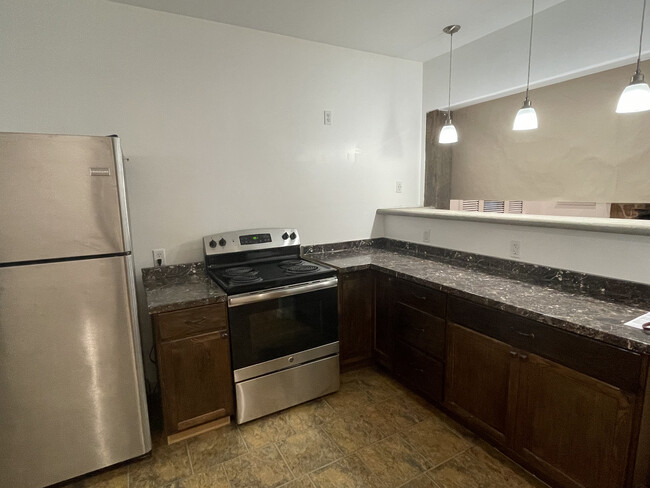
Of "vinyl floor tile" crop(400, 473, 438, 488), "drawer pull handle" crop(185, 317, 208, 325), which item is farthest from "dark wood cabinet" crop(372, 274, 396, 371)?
"drawer pull handle" crop(185, 317, 208, 325)

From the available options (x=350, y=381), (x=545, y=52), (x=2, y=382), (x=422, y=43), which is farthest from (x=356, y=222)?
(x=2, y=382)

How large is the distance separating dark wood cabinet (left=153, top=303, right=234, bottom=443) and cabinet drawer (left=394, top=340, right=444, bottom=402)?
3.81 feet

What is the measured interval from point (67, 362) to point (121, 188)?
2.80 ft

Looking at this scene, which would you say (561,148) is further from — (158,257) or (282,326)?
(158,257)

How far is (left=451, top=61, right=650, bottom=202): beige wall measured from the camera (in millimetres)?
3090

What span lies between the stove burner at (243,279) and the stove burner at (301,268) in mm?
240

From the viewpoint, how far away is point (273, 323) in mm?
2133

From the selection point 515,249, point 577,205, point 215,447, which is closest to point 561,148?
point 577,205

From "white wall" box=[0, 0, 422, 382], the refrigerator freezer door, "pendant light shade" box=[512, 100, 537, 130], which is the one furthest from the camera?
"pendant light shade" box=[512, 100, 537, 130]

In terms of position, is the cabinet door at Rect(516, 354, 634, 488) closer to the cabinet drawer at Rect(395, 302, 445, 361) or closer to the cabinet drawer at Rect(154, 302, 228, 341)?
the cabinet drawer at Rect(395, 302, 445, 361)

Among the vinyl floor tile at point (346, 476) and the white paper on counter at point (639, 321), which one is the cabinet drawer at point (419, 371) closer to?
the vinyl floor tile at point (346, 476)

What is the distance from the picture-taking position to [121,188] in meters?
1.61

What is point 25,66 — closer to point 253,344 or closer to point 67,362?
point 67,362

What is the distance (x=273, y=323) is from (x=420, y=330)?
3.09 feet
